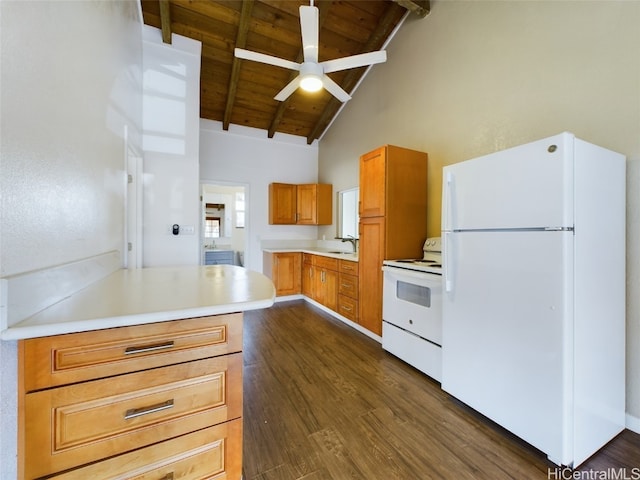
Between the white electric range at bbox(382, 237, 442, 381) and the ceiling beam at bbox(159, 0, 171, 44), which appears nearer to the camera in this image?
the white electric range at bbox(382, 237, 442, 381)

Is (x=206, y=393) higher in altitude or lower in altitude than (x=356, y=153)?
lower

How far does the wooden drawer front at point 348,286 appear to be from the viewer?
342 cm

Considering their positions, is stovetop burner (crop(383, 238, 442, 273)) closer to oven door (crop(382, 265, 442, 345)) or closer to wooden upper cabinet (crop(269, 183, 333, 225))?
oven door (crop(382, 265, 442, 345))

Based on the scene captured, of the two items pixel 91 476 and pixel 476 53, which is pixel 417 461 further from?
pixel 476 53

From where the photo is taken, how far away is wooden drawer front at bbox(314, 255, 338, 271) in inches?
152

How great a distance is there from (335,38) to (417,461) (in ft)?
15.1

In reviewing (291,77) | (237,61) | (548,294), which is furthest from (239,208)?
(548,294)

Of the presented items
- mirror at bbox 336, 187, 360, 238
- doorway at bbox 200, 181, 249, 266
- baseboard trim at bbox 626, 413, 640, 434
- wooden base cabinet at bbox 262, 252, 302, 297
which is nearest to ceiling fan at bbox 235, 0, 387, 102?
mirror at bbox 336, 187, 360, 238

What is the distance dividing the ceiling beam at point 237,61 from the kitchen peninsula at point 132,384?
353cm

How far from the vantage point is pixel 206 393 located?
3.40ft

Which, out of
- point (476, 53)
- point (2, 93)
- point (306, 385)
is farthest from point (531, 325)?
point (476, 53)

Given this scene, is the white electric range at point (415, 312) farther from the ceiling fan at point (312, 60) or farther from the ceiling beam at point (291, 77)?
the ceiling beam at point (291, 77)

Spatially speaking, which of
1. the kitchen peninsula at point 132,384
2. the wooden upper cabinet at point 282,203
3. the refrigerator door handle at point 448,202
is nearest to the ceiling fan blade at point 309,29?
the refrigerator door handle at point 448,202

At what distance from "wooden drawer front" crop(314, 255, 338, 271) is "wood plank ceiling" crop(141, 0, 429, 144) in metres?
2.62
